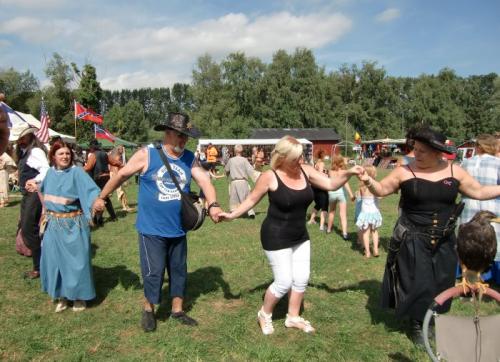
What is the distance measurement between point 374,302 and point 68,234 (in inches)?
153

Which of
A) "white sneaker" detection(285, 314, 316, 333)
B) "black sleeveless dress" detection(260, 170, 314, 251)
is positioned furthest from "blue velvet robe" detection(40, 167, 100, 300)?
"white sneaker" detection(285, 314, 316, 333)

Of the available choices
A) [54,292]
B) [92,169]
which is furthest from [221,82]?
[54,292]

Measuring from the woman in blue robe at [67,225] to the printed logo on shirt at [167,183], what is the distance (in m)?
1.05

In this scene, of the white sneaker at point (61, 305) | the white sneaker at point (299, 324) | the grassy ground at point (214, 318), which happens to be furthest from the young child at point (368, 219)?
the white sneaker at point (61, 305)

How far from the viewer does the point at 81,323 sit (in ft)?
14.9

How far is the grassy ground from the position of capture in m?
3.92

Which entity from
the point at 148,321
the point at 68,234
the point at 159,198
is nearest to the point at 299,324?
the point at 148,321

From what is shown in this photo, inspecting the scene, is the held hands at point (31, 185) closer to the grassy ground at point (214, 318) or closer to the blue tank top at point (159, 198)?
the grassy ground at point (214, 318)

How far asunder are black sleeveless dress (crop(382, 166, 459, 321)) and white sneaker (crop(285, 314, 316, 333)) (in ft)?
3.19

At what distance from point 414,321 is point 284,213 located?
1.74 m

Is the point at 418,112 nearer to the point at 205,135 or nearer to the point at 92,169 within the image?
the point at 205,135

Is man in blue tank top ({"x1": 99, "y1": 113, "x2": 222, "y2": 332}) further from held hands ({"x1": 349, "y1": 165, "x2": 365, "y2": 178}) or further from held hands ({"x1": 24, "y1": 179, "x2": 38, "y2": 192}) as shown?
held hands ({"x1": 24, "y1": 179, "x2": 38, "y2": 192})

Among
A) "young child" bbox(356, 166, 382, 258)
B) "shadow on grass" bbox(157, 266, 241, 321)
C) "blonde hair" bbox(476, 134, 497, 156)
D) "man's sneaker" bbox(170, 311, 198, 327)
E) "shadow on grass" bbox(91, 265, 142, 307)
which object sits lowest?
"shadow on grass" bbox(157, 266, 241, 321)

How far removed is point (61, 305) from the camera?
488 centimetres
